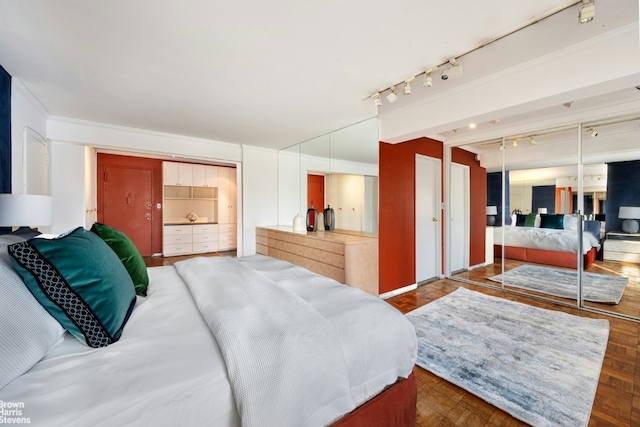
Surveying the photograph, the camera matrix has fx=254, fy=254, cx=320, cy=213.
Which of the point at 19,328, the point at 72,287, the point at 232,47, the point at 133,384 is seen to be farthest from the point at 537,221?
the point at 19,328

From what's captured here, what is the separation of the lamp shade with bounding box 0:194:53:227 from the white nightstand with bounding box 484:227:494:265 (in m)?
5.73

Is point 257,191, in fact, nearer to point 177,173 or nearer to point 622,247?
point 177,173

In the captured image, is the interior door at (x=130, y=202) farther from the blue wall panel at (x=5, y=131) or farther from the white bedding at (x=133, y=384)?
the white bedding at (x=133, y=384)

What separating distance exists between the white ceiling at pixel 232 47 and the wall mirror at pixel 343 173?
2.38 feet

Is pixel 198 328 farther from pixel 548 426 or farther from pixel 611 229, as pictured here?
pixel 611 229

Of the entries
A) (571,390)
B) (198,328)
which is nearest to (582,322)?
(571,390)

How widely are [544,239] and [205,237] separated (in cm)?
684

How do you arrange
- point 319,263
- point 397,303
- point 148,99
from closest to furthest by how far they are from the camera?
1. point 148,99
2. point 397,303
3. point 319,263

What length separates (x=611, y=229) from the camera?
3.44m

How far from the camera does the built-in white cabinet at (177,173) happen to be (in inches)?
232

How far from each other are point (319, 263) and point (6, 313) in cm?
296

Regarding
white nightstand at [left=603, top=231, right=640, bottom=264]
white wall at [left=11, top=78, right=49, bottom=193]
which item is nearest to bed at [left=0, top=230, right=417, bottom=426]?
white wall at [left=11, top=78, right=49, bottom=193]

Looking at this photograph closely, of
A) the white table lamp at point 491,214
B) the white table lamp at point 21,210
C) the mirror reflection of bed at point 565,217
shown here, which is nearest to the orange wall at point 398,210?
the white table lamp at point 491,214

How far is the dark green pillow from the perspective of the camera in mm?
3547
